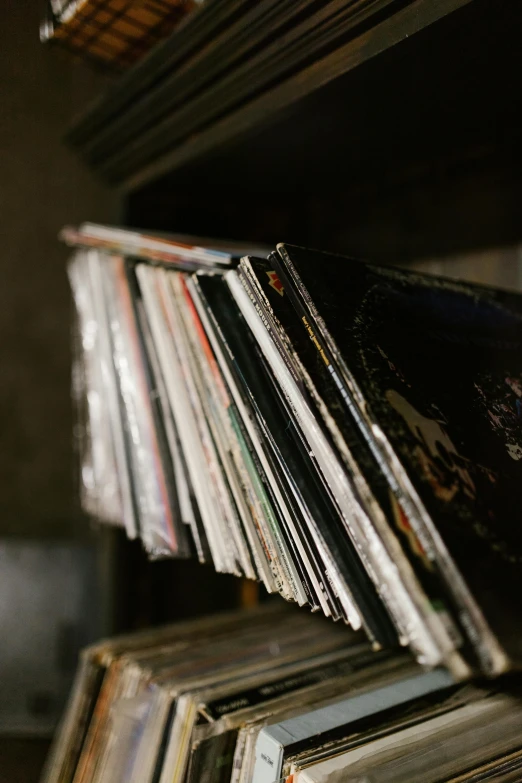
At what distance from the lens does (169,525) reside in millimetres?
715

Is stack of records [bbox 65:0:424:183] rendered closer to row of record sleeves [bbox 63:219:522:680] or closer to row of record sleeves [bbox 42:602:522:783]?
row of record sleeves [bbox 63:219:522:680]

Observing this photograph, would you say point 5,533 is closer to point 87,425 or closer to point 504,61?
point 87,425

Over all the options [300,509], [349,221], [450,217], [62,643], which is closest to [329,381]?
[300,509]

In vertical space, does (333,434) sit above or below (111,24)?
below

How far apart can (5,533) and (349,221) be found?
98 cm

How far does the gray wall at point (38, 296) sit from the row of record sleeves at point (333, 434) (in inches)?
18.0

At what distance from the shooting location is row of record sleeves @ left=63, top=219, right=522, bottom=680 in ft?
1.36

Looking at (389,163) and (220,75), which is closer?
(220,75)

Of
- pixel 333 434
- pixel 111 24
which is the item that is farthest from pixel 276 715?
pixel 111 24

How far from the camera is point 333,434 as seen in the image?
47 cm

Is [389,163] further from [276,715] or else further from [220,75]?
[276,715]

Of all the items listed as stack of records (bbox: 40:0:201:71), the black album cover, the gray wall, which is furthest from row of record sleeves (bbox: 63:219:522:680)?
the gray wall

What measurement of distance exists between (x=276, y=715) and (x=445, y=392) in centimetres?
40

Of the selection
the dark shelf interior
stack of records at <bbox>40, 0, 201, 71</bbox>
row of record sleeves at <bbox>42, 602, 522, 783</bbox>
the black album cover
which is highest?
stack of records at <bbox>40, 0, 201, 71</bbox>
